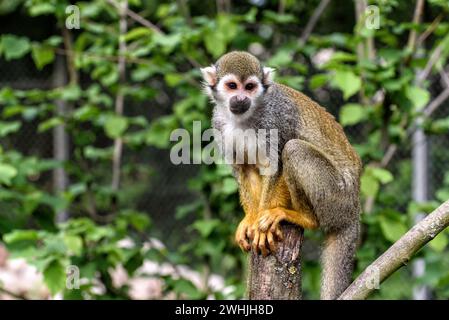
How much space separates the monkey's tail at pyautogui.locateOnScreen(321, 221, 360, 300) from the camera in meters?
3.99

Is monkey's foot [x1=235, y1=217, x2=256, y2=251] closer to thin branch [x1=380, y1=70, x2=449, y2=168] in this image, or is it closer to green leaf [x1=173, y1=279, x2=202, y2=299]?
green leaf [x1=173, y1=279, x2=202, y2=299]

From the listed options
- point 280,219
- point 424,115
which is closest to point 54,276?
point 280,219

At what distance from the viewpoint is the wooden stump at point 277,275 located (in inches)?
143

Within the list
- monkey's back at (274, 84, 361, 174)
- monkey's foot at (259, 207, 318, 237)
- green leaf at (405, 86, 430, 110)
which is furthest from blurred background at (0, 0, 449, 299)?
monkey's foot at (259, 207, 318, 237)

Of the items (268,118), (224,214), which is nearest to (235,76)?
(268,118)

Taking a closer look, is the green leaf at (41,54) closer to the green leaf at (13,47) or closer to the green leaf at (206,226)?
the green leaf at (13,47)

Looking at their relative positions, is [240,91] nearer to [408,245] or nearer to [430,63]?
[408,245]

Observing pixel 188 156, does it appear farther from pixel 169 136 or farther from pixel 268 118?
pixel 268 118

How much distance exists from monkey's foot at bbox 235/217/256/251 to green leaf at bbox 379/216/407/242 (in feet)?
4.51

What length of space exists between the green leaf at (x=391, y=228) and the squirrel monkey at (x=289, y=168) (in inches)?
33.6

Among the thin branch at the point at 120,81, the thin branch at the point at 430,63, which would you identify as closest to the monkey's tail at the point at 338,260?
the thin branch at the point at 430,63

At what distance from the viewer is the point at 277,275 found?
366cm

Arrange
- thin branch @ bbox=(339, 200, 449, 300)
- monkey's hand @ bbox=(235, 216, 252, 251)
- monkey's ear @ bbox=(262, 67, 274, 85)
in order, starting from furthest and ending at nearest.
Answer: monkey's ear @ bbox=(262, 67, 274, 85) → monkey's hand @ bbox=(235, 216, 252, 251) → thin branch @ bbox=(339, 200, 449, 300)
